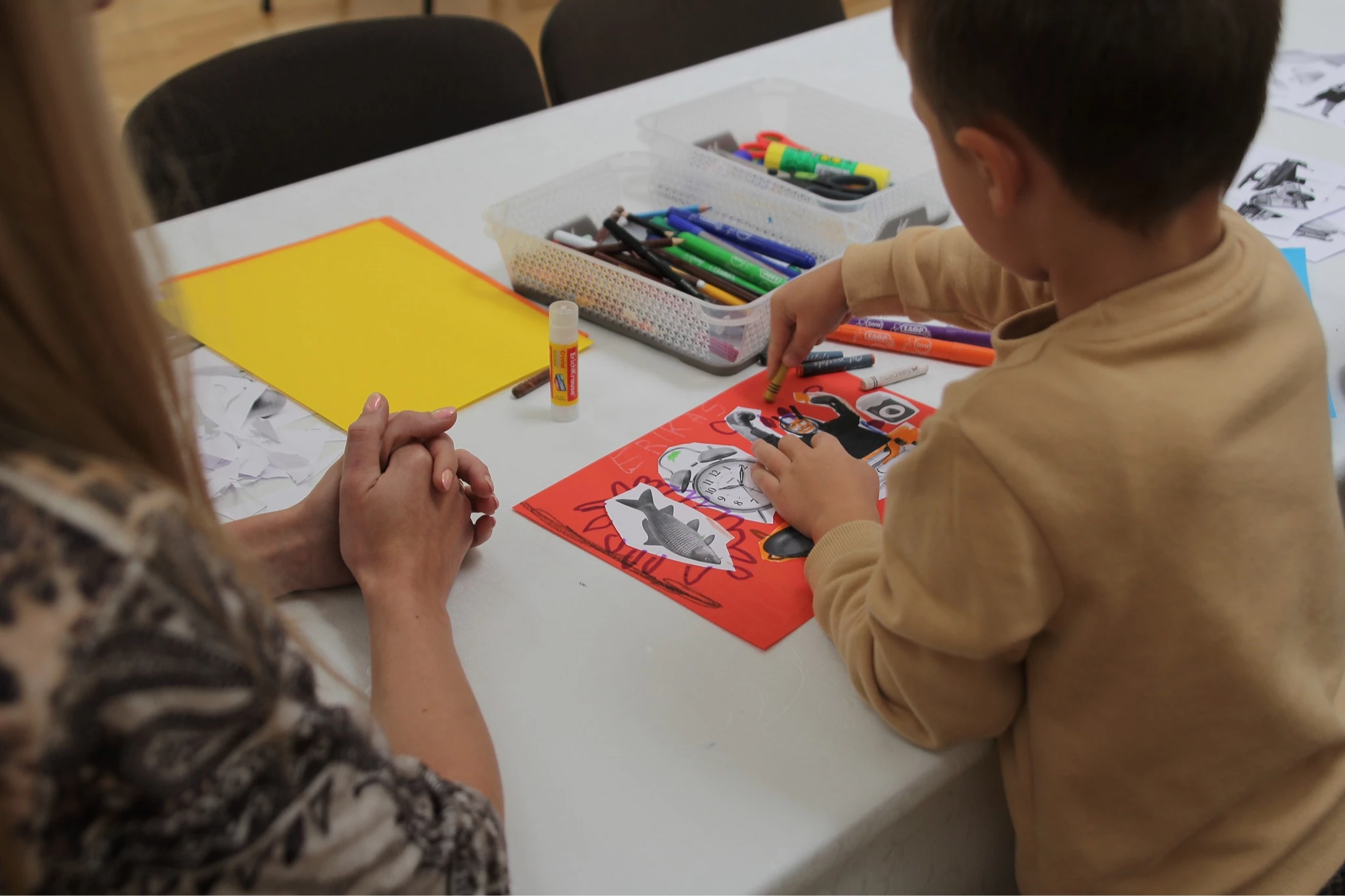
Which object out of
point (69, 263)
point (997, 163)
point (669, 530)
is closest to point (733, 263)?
point (669, 530)

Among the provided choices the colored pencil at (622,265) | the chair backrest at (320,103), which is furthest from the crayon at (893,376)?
the chair backrest at (320,103)

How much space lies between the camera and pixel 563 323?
92cm

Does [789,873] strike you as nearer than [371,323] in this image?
Yes

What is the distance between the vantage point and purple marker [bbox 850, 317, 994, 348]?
104 cm

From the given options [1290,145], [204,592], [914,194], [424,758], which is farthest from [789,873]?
[1290,145]

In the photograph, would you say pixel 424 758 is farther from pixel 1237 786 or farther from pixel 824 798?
pixel 1237 786

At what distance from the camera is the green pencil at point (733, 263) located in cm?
107

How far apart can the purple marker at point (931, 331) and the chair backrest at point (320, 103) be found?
68 centimetres

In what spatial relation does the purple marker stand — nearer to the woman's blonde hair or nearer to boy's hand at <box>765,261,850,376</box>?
boy's hand at <box>765,261,850,376</box>

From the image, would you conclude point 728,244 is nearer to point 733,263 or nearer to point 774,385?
point 733,263

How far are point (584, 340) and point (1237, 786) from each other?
66cm

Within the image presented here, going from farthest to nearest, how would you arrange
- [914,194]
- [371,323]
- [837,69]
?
[837,69] < [914,194] < [371,323]

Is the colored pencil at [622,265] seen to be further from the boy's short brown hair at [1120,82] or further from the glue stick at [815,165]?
the boy's short brown hair at [1120,82]

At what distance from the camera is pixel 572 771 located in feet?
2.14
